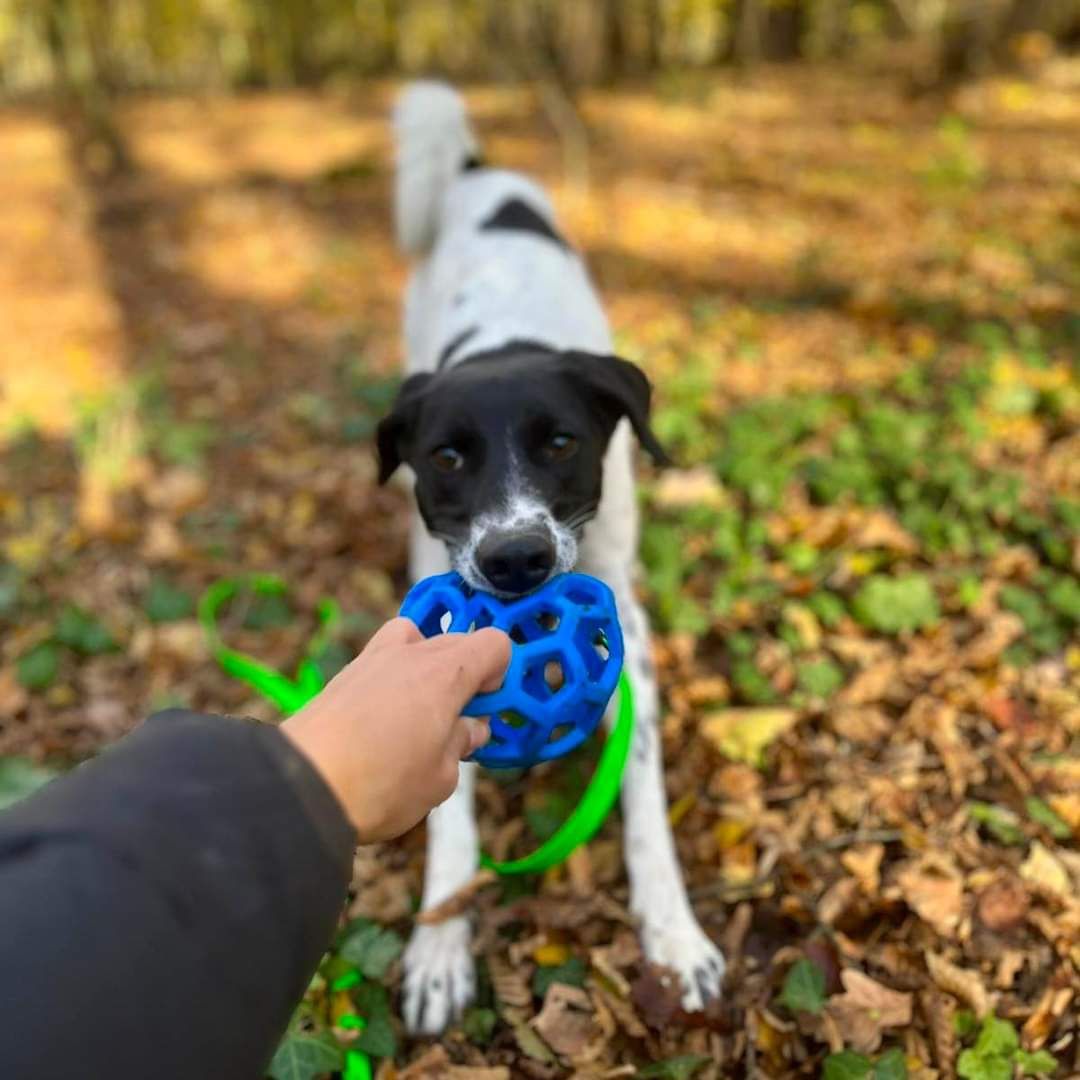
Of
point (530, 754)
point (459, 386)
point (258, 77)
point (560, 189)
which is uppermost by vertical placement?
point (459, 386)

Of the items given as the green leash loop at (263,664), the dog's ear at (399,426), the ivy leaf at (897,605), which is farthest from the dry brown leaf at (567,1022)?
the ivy leaf at (897,605)

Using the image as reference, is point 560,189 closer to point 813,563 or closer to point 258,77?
point 813,563

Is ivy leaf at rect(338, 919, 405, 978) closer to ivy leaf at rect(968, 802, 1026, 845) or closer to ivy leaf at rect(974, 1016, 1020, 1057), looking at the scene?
ivy leaf at rect(974, 1016, 1020, 1057)

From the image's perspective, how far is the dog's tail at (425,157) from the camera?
5766 millimetres

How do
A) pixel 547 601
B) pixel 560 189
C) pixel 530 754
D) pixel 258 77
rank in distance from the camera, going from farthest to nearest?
1. pixel 258 77
2. pixel 560 189
3. pixel 547 601
4. pixel 530 754

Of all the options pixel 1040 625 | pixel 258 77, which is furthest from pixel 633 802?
pixel 258 77

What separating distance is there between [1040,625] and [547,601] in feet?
7.19

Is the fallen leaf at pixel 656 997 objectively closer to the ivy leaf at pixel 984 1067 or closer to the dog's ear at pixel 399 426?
the ivy leaf at pixel 984 1067

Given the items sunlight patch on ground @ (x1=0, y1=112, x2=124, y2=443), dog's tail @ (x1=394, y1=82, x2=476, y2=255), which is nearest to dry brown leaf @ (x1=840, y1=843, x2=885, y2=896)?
dog's tail @ (x1=394, y1=82, x2=476, y2=255)

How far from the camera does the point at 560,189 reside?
10.5 m

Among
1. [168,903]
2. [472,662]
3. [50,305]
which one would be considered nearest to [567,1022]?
[472,662]

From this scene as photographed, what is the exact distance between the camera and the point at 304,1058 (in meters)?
2.46

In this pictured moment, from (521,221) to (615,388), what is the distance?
7.35 feet

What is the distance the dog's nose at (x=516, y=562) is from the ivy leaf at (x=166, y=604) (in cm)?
234
